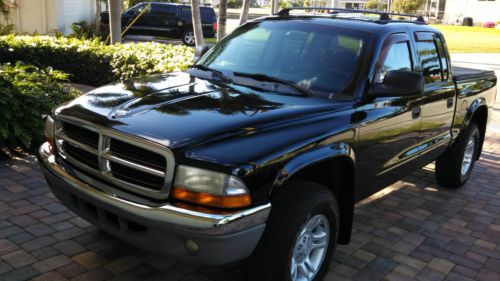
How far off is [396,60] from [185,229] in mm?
2531

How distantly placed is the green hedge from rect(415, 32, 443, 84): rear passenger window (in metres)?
4.74

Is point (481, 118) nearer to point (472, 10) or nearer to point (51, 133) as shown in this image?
point (51, 133)

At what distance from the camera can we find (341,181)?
11.8 ft

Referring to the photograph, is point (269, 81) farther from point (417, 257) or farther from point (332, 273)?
point (417, 257)

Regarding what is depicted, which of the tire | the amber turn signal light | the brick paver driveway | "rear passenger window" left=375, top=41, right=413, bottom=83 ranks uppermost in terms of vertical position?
"rear passenger window" left=375, top=41, right=413, bottom=83

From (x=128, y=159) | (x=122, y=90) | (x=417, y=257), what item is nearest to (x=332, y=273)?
(x=417, y=257)

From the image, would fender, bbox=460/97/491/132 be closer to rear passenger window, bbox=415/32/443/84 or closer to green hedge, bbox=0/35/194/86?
rear passenger window, bbox=415/32/443/84

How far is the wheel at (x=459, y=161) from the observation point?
18.7 feet

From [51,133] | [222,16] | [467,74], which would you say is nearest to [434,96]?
[467,74]

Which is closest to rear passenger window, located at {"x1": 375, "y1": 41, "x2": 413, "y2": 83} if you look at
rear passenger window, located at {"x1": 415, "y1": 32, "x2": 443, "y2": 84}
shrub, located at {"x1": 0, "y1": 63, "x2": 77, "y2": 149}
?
rear passenger window, located at {"x1": 415, "y1": 32, "x2": 443, "y2": 84}

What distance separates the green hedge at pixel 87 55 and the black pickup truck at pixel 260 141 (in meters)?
4.64

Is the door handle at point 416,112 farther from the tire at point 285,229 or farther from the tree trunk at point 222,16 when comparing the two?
the tree trunk at point 222,16

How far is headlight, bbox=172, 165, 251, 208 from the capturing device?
2635 mm

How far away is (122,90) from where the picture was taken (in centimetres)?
364
